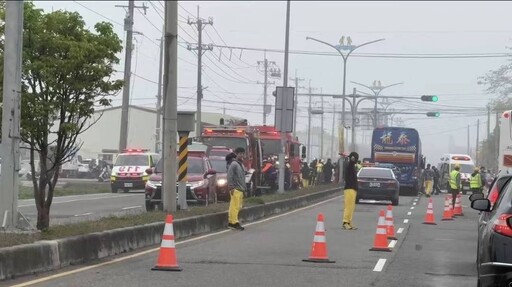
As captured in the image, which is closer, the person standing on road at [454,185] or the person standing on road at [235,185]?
the person standing on road at [235,185]

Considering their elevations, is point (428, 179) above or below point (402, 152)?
below

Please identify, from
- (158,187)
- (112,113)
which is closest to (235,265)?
(158,187)

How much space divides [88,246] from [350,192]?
9.09 meters

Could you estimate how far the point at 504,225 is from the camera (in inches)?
336

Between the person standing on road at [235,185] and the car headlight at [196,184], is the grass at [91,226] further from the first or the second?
the car headlight at [196,184]

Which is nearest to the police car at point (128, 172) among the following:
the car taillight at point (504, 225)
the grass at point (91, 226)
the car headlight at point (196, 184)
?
Answer: the car headlight at point (196, 184)

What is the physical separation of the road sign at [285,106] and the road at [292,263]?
11.6m

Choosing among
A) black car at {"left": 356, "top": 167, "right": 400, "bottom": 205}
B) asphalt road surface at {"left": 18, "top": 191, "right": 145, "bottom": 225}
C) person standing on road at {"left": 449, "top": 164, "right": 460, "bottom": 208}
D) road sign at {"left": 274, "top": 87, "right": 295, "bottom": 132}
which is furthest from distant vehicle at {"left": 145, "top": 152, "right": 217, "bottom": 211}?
black car at {"left": 356, "top": 167, "right": 400, "bottom": 205}

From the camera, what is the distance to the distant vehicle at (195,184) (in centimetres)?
2415

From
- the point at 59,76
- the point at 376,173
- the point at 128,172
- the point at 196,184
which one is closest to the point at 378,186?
the point at 376,173

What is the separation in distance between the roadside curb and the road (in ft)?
0.94

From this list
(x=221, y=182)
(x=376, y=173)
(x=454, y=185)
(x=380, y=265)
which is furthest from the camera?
(x=376, y=173)

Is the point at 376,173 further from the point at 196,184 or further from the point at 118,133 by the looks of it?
the point at 118,133

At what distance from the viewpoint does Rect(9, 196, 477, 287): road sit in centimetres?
1134
